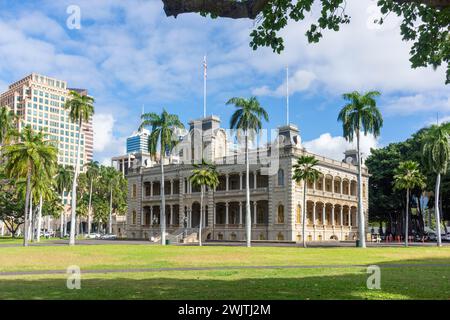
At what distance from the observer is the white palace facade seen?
7212 centimetres

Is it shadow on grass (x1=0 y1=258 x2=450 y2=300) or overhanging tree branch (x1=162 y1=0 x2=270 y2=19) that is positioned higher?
overhanging tree branch (x1=162 y1=0 x2=270 y2=19)

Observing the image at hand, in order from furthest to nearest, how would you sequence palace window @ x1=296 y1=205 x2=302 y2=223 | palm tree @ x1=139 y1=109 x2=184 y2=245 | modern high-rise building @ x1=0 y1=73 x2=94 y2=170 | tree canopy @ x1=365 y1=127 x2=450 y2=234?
modern high-rise building @ x1=0 y1=73 x2=94 y2=170, tree canopy @ x1=365 y1=127 x2=450 y2=234, palace window @ x1=296 y1=205 x2=302 y2=223, palm tree @ x1=139 y1=109 x2=184 y2=245

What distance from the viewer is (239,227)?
76.6 metres

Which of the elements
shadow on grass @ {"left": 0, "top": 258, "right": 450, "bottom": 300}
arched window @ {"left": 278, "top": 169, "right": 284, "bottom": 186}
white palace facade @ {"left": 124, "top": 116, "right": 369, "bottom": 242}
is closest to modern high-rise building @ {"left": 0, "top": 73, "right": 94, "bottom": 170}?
white palace facade @ {"left": 124, "top": 116, "right": 369, "bottom": 242}

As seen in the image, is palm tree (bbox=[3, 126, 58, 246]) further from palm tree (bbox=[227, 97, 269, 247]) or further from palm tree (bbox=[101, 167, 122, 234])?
palm tree (bbox=[101, 167, 122, 234])

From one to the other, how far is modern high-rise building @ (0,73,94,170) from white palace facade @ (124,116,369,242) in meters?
79.2

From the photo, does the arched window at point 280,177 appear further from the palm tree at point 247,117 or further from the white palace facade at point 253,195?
the palm tree at point 247,117

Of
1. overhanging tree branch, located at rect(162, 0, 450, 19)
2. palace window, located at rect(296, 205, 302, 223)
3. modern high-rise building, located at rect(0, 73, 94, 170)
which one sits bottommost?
palace window, located at rect(296, 205, 302, 223)

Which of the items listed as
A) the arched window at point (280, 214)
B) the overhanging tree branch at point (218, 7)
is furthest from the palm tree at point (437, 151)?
the overhanging tree branch at point (218, 7)

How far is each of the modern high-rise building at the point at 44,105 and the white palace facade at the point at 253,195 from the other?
79.2 metres

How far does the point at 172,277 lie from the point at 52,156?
42134 millimetres

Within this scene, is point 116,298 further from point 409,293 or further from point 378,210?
point 378,210

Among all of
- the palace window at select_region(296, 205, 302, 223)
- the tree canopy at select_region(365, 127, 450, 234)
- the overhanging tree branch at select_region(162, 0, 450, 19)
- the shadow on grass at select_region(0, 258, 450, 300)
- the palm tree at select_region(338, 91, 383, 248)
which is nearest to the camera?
the overhanging tree branch at select_region(162, 0, 450, 19)
